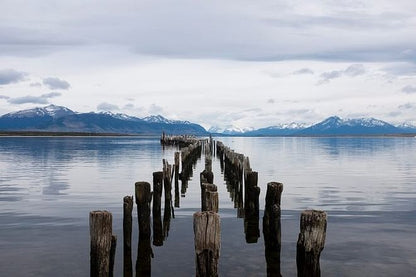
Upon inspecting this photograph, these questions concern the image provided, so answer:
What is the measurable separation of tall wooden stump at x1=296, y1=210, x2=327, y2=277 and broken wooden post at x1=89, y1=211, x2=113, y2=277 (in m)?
3.52

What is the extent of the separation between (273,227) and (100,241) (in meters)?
4.78

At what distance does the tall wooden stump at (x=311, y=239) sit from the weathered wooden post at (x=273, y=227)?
9.55 ft

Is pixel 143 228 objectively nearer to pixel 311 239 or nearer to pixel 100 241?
pixel 100 241

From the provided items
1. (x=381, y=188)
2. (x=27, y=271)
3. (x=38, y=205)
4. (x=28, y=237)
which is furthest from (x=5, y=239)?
(x=381, y=188)

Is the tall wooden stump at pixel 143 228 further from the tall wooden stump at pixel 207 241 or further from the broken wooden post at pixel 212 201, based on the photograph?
the tall wooden stump at pixel 207 241

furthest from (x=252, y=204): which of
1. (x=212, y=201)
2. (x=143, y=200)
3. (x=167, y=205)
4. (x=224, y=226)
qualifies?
(x=212, y=201)

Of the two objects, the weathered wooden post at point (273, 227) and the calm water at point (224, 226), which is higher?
the weathered wooden post at point (273, 227)

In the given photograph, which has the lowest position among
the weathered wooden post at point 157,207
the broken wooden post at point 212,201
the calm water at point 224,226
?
the calm water at point 224,226

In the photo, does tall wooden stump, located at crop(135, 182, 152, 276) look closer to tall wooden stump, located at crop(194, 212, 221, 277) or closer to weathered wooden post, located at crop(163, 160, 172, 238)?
weathered wooden post, located at crop(163, 160, 172, 238)

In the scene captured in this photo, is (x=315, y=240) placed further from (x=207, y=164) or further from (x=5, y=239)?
(x=207, y=164)

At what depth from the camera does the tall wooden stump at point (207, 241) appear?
8070mm

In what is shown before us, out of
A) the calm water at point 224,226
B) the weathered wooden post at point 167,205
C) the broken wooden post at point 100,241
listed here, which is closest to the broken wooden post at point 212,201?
the broken wooden post at point 100,241

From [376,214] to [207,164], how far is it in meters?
7.63

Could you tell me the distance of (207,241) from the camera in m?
8.12
